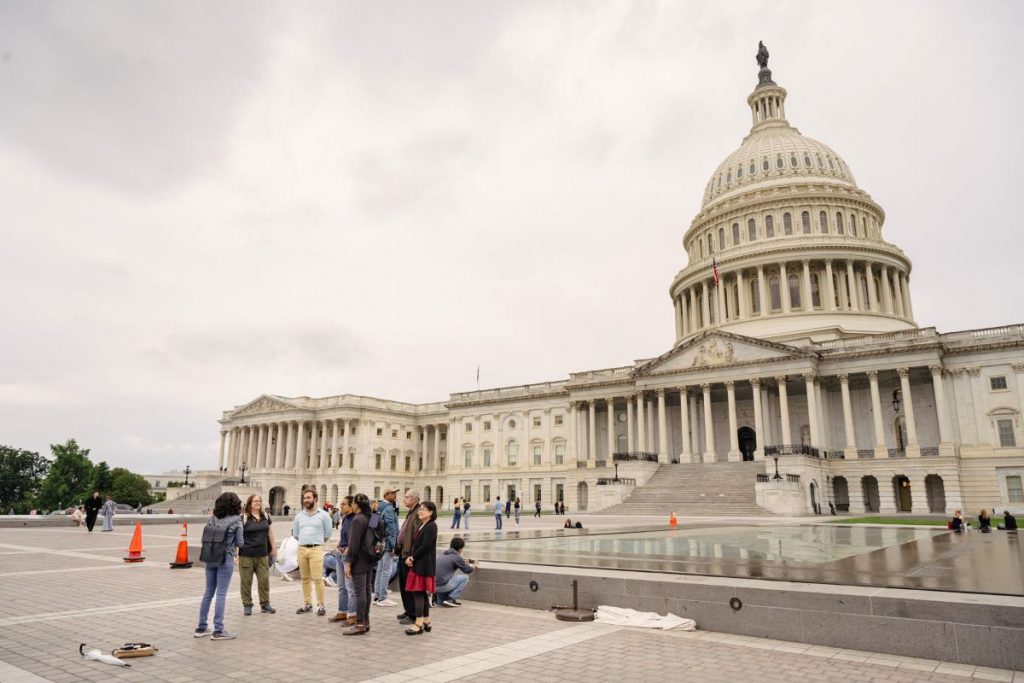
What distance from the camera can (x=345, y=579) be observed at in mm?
11227

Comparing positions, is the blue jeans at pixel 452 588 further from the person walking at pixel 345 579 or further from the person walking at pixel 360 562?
the person walking at pixel 360 562

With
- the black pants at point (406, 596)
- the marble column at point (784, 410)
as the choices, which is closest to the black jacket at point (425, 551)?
the black pants at point (406, 596)

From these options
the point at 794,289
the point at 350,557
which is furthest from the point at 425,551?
the point at 794,289

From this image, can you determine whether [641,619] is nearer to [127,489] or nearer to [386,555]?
[386,555]

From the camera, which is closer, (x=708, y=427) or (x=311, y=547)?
(x=311, y=547)

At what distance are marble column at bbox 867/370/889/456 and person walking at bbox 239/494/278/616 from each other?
54.1 metres

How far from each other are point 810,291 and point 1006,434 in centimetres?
2338

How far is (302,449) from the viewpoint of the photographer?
317 feet

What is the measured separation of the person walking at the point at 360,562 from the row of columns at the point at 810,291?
6777 centimetres

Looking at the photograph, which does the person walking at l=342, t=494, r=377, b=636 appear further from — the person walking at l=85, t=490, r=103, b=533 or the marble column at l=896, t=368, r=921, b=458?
the marble column at l=896, t=368, r=921, b=458

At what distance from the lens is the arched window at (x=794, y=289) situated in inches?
2844

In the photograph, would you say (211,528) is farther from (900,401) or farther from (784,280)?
(784,280)

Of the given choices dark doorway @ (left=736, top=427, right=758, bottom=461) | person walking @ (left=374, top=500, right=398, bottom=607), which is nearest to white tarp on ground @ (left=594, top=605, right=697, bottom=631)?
person walking @ (left=374, top=500, right=398, bottom=607)

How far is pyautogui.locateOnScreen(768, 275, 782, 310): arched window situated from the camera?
73250 millimetres
